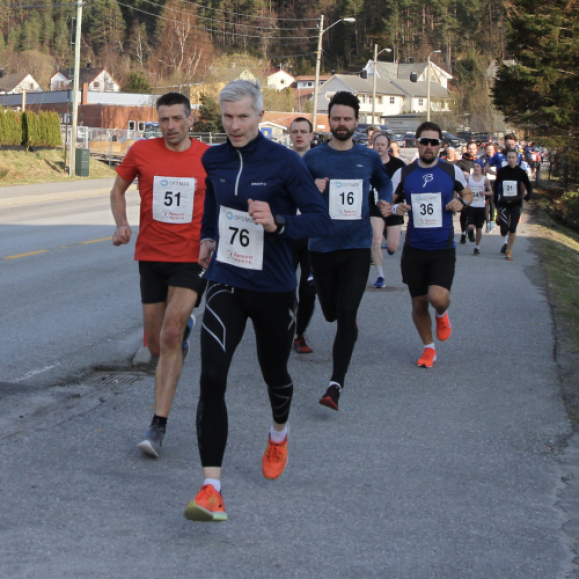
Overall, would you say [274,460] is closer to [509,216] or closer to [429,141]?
[429,141]

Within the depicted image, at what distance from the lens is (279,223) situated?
3.96 meters

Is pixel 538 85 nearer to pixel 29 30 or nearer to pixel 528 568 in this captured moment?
pixel 528 568

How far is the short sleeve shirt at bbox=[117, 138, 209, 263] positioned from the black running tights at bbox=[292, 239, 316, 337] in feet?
7.63

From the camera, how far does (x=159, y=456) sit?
4797 mm

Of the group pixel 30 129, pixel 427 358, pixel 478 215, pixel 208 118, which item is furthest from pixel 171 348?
pixel 208 118

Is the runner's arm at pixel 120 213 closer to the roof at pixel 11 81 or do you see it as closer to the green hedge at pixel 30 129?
the green hedge at pixel 30 129

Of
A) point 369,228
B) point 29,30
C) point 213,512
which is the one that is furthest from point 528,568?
point 29,30

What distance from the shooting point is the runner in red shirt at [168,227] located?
5105 millimetres

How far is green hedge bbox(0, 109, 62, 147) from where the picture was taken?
117 ft

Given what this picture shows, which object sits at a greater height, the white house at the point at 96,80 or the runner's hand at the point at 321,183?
the white house at the point at 96,80

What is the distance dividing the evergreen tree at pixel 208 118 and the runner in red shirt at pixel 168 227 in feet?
196

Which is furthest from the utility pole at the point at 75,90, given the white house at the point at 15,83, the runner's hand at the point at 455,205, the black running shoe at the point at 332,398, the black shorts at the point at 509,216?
the white house at the point at 15,83

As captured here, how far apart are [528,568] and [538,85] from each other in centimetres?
2901

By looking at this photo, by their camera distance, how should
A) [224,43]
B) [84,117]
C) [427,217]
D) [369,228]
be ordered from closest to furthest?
[369,228], [427,217], [84,117], [224,43]
